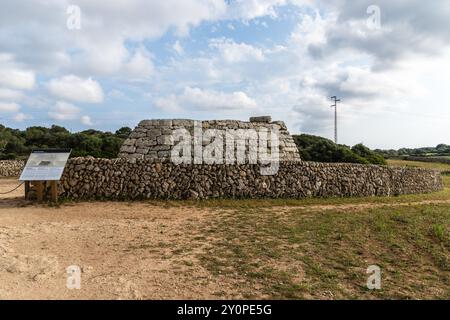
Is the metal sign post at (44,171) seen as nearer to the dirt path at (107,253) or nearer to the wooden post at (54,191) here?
the wooden post at (54,191)

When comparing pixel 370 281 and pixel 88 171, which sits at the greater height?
pixel 88 171

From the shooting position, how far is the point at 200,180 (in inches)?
488

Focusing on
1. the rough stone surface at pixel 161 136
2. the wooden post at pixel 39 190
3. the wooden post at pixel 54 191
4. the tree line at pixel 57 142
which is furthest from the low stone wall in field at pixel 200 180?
the tree line at pixel 57 142

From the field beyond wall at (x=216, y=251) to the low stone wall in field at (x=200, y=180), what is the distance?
971mm

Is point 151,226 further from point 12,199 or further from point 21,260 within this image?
point 12,199

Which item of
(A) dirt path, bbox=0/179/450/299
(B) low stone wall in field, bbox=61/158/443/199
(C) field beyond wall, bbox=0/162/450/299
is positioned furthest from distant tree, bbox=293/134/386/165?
(A) dirt path, bbox=0/179/450/299

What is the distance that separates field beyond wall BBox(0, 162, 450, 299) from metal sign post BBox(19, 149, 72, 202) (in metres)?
0.60

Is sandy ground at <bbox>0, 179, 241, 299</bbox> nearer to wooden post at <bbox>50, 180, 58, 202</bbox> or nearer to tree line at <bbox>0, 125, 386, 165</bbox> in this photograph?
wooden post at <bbox>50, 180, 58, 202</bbox>

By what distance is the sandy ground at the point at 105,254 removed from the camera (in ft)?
16.4

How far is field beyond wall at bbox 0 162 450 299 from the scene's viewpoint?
204 inches

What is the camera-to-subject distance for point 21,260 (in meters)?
5.93

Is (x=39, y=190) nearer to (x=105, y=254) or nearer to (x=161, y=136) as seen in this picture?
(x=161, y=136)
